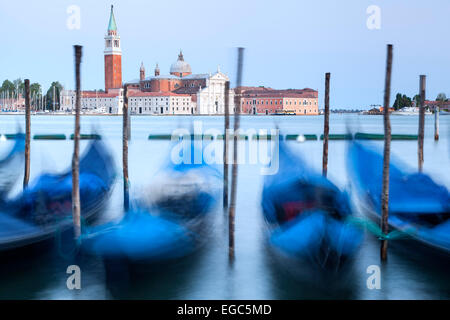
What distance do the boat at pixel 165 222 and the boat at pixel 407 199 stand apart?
2.27 m

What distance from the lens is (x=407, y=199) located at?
7.49 m

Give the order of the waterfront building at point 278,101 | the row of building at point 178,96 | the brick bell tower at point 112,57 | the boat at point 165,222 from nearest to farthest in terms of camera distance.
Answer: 1. the boat at point 165,222
2. the brick bell tower at point 112,57
3. the row of building at point 178,96
4. the waterfront building at point 278,101

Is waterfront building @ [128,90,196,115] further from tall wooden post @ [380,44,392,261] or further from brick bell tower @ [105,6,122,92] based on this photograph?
tall wooden post @ [380,44,392,261]

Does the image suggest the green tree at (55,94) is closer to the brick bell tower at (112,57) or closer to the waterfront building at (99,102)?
the waterfront building at (99,102)

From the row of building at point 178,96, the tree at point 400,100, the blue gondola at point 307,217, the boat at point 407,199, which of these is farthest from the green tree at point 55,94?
the blue gondola at point 307,217

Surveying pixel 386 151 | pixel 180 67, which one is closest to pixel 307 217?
pixel 386 151

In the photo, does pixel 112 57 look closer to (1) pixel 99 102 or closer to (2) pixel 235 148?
(1) pixel 99 102

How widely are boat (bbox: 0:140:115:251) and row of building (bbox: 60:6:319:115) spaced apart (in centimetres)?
6281

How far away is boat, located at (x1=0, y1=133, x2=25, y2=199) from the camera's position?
8.84 metres

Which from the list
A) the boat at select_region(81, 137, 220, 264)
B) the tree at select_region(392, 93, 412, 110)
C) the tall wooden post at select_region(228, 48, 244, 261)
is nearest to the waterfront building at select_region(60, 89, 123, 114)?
the tree at select_region(392, 93, 412, 110)

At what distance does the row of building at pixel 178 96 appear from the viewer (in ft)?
239

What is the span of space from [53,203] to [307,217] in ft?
12.0

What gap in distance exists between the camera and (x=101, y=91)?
262 feet

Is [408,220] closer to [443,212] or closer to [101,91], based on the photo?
[443,212]
